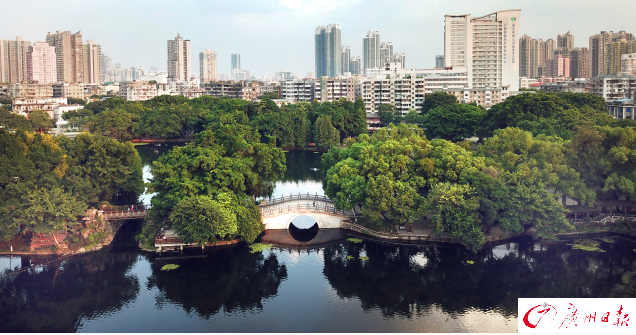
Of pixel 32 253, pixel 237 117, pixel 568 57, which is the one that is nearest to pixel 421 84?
pixel 237 117

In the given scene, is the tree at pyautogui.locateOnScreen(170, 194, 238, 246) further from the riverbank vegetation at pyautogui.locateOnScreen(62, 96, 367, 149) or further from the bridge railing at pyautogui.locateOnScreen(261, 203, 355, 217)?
the riverbank vegetation at pyautogui.locateOnScreen(62, 96, 367, 149)

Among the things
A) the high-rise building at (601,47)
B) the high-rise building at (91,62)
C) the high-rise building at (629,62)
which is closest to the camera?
the high-rise building at (629,62)

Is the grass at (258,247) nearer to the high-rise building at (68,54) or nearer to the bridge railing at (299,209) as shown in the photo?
the bridge railing at (299,209)

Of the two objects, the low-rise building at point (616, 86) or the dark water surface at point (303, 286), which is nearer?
the dark water surface at point (303, 286)

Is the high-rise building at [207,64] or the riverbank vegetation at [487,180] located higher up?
the high-rise building at [207,64]

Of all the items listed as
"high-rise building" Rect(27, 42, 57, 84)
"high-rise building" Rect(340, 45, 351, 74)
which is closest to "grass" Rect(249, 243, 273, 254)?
"high-rise building" Rect(27, 42, 57, 84)

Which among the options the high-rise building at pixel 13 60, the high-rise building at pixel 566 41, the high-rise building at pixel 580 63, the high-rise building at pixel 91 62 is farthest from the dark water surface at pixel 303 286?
the high-rise building at pixel 91 62

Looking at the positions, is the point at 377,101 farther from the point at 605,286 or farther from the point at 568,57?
the point at 568,57
